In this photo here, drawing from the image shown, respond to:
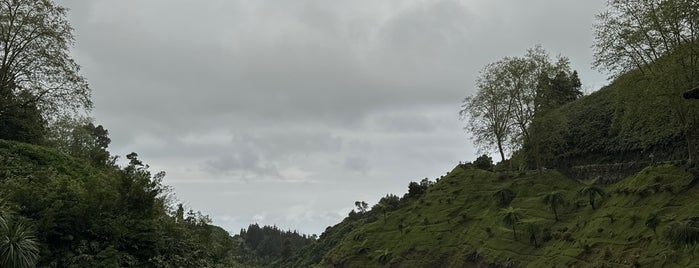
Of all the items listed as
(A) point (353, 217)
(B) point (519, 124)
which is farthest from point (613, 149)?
(A) point (353, 217)

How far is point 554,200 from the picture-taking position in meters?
37.5

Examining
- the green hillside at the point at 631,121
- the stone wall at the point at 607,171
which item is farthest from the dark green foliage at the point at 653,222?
the stone wall at the point at 607,171

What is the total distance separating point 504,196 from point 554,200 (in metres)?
8.44

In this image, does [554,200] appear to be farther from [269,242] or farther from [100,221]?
[269,242]

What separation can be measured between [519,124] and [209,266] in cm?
3519

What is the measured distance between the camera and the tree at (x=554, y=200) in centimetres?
3753

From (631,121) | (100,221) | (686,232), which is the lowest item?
(686,232)

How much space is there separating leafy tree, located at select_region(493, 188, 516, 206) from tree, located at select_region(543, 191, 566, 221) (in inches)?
275

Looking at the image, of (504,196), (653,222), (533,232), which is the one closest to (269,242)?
(504,196)

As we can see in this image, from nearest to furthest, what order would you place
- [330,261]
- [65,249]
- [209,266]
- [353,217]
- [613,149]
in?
[65,249] < [209,266] < [613,149] < [330,261] < [353,217]

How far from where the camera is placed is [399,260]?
4609cm

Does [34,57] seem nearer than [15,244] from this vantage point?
No

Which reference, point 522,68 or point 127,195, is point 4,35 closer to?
point 127,195

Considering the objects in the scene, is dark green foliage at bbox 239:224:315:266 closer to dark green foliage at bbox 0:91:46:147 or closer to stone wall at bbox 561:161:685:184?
stone wall at bbox 561:161:685:184
